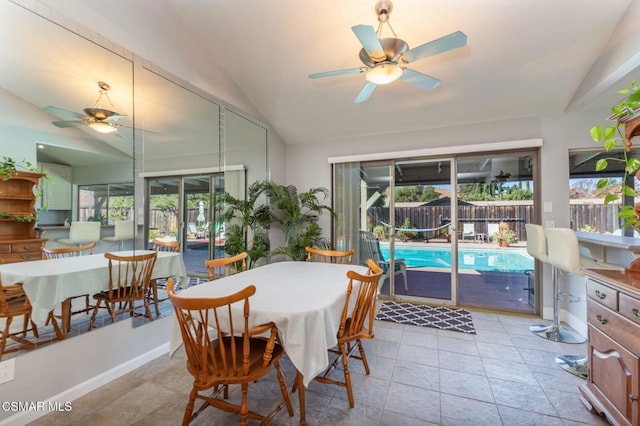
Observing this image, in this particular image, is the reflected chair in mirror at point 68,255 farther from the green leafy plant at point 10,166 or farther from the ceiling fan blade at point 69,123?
the ceiling fan blade at point 69,123

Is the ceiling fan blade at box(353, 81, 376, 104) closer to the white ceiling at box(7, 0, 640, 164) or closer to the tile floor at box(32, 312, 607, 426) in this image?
the white ceiling at box(7, 0, 640, 164)

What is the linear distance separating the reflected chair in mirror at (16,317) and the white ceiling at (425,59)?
253 centimetres

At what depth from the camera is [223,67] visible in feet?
10.4

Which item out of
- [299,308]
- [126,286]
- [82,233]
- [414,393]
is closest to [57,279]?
[82,233]

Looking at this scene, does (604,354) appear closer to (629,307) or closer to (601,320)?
(601,320)

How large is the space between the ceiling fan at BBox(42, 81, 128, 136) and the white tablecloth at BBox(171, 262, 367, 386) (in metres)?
1.41

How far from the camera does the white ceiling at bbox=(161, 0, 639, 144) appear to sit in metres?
2.28

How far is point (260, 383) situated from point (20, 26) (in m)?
2.75

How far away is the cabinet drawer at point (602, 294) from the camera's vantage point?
4.79 feet

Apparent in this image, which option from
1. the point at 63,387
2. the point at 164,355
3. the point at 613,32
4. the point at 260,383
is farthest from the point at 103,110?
the point at 613,32

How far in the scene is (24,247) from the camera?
172cm

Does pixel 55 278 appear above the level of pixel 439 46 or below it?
below

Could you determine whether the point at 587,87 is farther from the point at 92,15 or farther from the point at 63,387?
the point at 63,387

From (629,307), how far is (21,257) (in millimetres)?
3346
